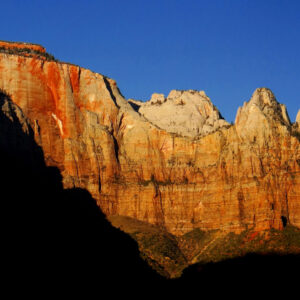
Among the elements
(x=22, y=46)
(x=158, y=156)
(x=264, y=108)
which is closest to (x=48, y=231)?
(x=158, y=156)

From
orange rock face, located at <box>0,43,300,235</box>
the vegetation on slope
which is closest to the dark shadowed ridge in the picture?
the vegetation on slope

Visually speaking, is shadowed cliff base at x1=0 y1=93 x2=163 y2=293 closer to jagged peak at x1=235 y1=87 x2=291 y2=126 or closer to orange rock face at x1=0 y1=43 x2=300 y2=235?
orange rock face at x1=0 y1=43 x2=300 y2=235

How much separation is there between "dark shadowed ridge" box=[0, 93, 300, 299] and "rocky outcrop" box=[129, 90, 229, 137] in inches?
1043

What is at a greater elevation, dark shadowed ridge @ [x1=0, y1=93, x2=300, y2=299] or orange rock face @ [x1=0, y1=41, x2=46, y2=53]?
orange rock face @ [x1=0, y1=41, x2=46, y2=53]

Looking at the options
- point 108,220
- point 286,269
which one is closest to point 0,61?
point 108,220

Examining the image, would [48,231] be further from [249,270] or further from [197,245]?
[249,270]

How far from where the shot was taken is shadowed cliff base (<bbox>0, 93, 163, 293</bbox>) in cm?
12100

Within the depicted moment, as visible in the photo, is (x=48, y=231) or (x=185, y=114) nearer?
(x=48, y=231)

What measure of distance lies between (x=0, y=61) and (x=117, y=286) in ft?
159

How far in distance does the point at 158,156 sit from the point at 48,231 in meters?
28.6

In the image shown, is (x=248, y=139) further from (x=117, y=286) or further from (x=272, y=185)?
(x=117, y=286)

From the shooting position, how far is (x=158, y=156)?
15150 centimetres

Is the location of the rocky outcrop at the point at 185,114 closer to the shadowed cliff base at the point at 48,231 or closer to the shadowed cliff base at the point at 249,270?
the shadowed cliff base at the point at 48,231

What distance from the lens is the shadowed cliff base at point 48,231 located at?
121m
